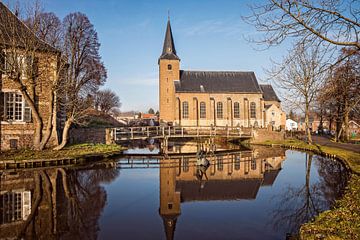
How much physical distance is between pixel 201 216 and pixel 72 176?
24.0 ft

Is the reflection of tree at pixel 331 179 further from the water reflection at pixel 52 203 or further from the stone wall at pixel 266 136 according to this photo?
the stone wall at pixel 266 136

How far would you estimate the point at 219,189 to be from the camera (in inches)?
423

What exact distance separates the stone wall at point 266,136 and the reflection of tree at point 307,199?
49.9 feet

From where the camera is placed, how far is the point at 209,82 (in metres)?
43.6

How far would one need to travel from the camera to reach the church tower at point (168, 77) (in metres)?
41.5

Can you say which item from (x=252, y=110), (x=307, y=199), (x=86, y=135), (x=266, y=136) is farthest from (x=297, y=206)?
(x=252, y=110)

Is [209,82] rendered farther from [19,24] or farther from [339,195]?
[339,195]

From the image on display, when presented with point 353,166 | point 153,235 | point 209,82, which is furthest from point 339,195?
point 209,82

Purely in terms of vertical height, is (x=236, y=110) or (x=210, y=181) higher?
(x=236, y=110)

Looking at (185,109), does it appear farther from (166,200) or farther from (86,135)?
(166,200)

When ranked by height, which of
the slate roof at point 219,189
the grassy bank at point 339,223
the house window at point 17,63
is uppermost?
the house window at point 17,63

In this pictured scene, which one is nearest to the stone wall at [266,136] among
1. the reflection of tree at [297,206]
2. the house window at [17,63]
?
the reflection of tree at [297,206]

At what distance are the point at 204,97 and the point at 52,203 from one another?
35258mm

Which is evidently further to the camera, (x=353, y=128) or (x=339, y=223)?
(x=353, y=128)
